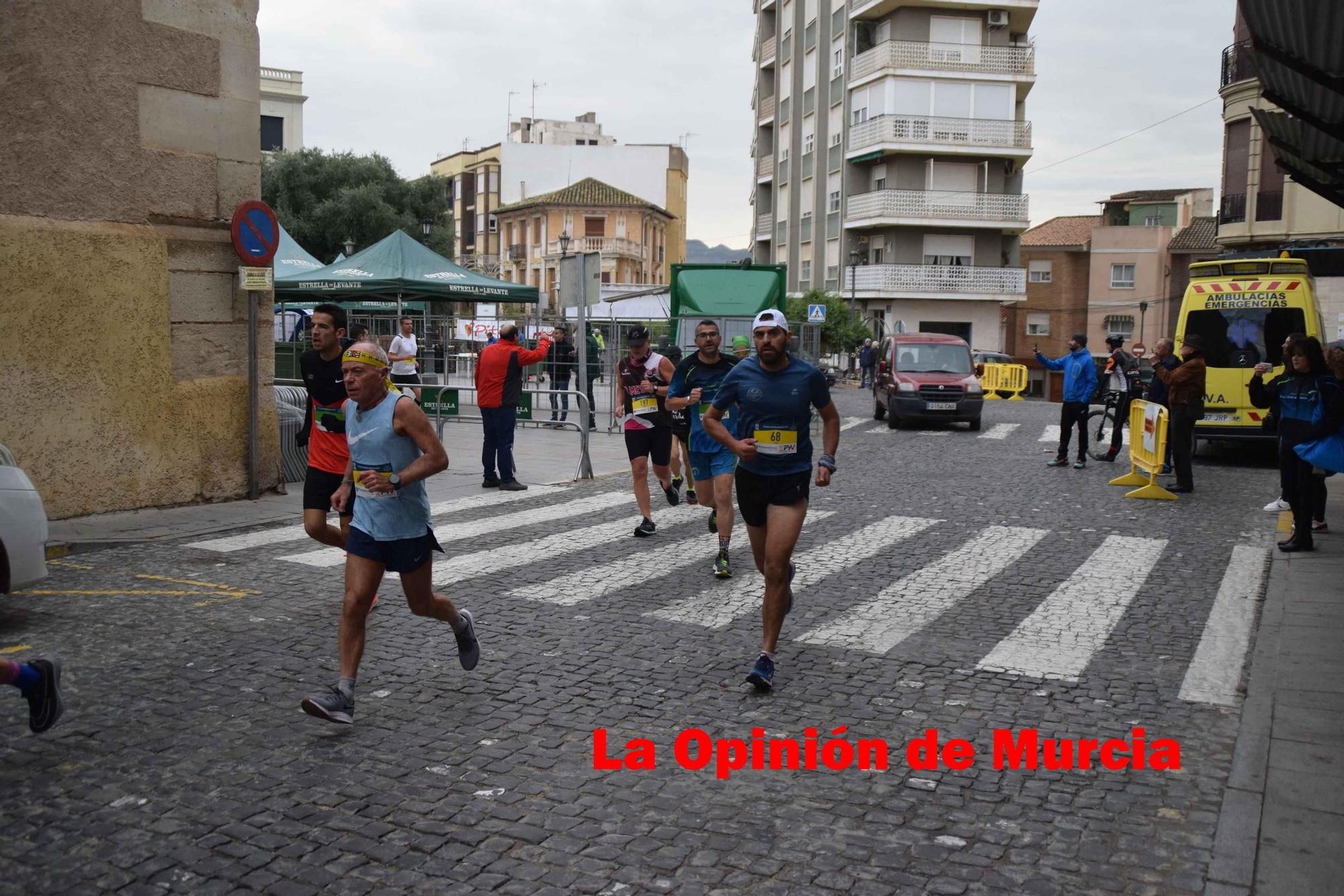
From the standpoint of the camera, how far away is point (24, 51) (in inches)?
394

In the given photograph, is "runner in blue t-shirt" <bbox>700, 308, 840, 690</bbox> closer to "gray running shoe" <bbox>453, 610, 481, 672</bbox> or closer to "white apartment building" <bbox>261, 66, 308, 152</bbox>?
"gray running shoe" <bbox>453, 610, 481, 672</bbox>

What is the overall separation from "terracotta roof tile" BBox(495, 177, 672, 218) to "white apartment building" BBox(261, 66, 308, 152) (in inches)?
688

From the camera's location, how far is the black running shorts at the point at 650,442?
34.7 feet

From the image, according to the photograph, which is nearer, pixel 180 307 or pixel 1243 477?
pixel 180 307

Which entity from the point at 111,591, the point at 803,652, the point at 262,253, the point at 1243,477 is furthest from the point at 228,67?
the point at 1243,477

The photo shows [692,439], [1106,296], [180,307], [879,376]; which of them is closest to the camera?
[692,439]

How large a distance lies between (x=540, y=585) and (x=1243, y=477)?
1078 cm

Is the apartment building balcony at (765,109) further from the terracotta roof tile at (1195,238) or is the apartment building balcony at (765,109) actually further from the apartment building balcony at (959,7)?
the terracotta roof tile at (1195,238)

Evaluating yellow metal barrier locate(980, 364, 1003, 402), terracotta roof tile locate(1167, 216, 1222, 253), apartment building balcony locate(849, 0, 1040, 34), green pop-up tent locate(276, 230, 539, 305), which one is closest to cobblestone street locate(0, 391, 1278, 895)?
green pop-up tent locate(276, 230, 539, 305)

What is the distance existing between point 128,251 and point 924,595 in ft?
24.9

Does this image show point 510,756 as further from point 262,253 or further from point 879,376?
Answer: point 879,376

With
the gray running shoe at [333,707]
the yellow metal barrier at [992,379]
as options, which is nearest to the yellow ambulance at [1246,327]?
the gray running shoe at [333,707]

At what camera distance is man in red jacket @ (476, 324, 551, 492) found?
13.3 meters

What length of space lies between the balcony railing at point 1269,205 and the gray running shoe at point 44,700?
114 feet
